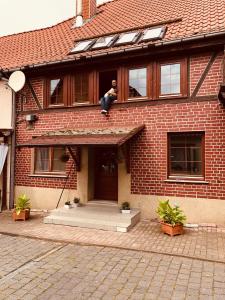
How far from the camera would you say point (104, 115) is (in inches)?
390

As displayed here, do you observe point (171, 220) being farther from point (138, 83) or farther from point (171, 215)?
point (138, 83)

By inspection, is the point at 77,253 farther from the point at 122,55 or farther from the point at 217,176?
the point at 122,55

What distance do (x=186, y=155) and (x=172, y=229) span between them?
2.42 meters

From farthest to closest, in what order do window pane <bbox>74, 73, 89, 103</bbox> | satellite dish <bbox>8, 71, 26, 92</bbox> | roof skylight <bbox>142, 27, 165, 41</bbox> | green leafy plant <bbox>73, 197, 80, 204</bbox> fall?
satellite dish <bbox>8, 71, 26, 92</bbox> → window pane <bbox>74, 73, 89, 103</bbox> → green leafy plant <bbox>73, 197, 80, 204</bbox> → roof skylight <bbox>142, 27, 165, 41</bbox>

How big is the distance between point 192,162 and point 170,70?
298cm

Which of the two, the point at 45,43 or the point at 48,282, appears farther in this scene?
the point at 45,43

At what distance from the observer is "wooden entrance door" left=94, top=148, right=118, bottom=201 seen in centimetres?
1020

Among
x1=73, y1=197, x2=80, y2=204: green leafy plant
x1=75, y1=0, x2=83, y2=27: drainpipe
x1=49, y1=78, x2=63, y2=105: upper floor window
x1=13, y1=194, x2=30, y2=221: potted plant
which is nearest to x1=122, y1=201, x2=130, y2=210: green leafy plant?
x1=73, y1=197, x2=80, y2=204: green leafy plant

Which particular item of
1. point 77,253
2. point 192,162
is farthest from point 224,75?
point 77,253

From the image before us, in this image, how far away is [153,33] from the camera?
32.6 feet

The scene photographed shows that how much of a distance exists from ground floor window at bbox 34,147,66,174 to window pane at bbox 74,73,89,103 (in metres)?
1.94

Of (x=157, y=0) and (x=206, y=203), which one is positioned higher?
(x=157, y=0)

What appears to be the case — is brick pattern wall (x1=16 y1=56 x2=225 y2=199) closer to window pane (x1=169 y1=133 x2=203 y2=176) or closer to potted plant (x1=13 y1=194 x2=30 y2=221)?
window pane (x1=169 y1=133 x2=203 y2=176)

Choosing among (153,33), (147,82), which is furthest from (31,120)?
(153,33)
